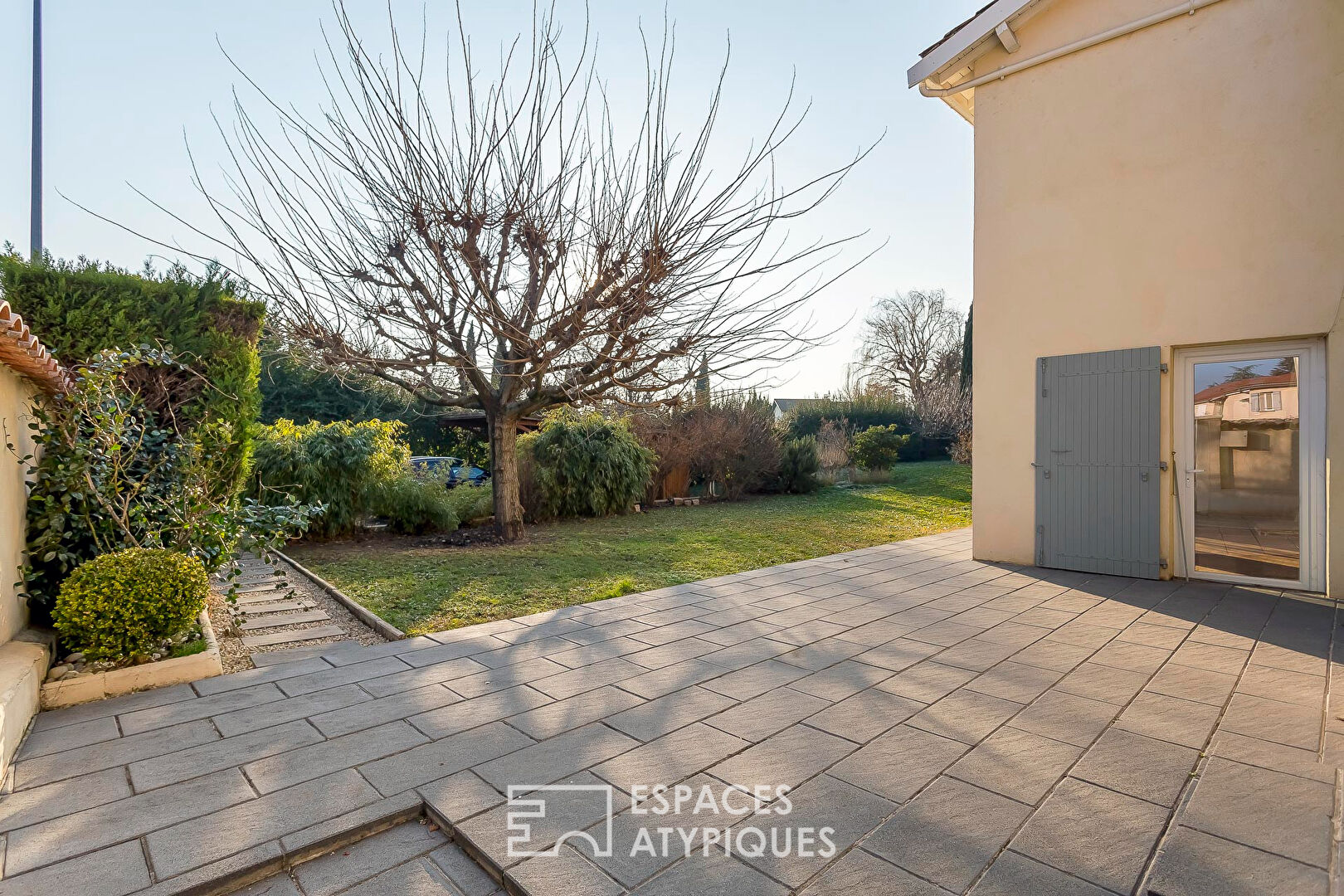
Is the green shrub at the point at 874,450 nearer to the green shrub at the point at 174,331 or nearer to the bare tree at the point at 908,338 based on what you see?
the bare tree at the point at 908,338

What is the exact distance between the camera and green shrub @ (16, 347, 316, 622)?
367cm

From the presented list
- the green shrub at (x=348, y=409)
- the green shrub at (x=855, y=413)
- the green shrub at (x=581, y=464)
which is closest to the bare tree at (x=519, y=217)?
the green shrub at (x=581, y=464)

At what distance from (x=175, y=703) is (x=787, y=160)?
5.57 m

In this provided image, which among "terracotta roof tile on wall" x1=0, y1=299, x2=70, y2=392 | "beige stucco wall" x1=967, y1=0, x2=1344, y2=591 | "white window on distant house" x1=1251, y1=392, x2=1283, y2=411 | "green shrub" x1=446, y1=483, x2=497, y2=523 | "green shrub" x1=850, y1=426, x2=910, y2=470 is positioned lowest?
"green shrub" x1=446, y1=483, x2=497, y2=523

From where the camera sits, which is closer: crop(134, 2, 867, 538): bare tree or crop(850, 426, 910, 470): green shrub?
crop(134, 2, 867, 538): bare tree

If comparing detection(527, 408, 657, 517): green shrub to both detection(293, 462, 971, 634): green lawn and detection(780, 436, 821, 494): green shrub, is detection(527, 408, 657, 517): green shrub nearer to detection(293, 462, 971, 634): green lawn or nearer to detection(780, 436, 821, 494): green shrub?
detection(293, 462, 971, 634): green lawn

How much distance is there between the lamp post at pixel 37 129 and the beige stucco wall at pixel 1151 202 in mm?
10254

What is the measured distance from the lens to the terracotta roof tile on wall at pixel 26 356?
109 inches

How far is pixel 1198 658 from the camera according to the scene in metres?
3.73

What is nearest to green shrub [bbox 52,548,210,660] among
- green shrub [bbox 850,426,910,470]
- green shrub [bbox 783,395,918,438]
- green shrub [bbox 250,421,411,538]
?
green shrub [bbox 250,421,411,538]

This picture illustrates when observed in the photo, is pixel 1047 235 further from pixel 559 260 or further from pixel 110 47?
pixel 110 47

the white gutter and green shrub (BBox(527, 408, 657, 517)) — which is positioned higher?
the white gutter

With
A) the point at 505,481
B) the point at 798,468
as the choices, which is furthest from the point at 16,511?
the point at 798,468

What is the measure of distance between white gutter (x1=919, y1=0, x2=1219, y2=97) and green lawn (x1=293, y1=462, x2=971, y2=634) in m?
5.02
